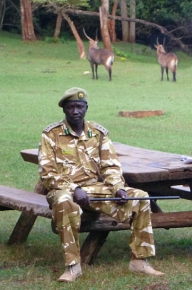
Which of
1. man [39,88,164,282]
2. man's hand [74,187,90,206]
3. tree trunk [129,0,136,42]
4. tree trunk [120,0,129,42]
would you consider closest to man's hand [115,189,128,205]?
Answer: man [39,88,164,282]

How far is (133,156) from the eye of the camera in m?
5.78

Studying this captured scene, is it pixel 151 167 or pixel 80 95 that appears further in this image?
pixel 151 167

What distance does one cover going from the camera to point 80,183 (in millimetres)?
4926

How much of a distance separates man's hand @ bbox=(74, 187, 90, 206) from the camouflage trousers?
4 cm

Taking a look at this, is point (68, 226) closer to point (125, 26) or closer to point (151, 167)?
point (151, 167)

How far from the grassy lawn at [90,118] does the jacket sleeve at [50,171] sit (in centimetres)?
59

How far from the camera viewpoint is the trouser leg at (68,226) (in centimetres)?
455

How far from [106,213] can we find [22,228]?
119cm

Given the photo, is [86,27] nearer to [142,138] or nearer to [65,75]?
[65,75]

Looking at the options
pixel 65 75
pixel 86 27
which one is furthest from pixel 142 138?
pixel 86 27

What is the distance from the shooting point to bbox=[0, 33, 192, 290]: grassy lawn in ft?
15.6

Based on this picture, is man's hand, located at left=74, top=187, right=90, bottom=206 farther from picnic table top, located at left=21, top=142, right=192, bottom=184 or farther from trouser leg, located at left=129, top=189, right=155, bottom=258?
picnic table top, located at left=21, top=142, right=192, bottom=184

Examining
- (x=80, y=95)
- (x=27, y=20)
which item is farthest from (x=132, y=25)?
(x=80, y=95)

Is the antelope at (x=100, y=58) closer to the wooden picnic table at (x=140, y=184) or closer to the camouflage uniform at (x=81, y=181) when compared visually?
the wooden picnic table at (x=140, y=184)
